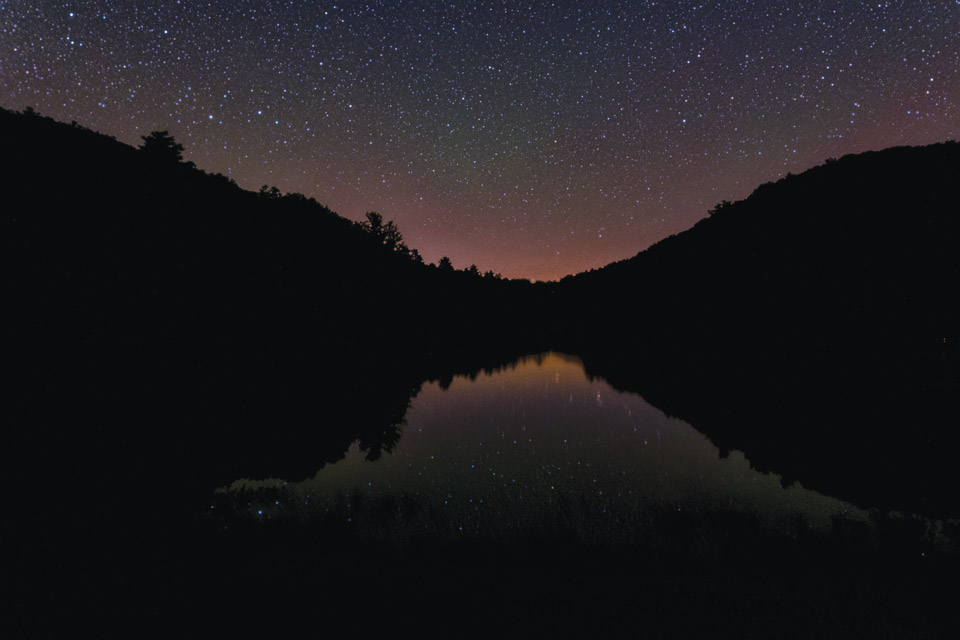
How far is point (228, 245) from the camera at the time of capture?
1757 inches

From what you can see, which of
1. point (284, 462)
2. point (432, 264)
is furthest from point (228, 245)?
point (432, 264)

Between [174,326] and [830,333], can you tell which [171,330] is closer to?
[174,326]

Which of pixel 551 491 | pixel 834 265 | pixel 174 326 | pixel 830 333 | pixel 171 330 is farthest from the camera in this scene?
pixel 834 265

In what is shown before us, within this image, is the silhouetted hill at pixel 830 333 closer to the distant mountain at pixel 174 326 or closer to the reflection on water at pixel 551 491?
the reflection on water at pixel 551 491

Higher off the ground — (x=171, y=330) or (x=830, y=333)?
(x=171, y=330)

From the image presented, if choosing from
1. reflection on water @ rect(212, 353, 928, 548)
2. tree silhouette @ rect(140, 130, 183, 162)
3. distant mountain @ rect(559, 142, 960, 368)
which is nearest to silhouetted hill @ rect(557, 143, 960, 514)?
distant mountain @ rect(559, 142, 960, 368)

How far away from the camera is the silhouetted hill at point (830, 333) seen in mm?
15422

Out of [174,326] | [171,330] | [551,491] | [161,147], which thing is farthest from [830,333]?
[161,147]

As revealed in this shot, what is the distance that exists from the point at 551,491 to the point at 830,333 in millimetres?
46994

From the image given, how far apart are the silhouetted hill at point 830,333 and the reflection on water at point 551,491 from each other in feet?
8.82

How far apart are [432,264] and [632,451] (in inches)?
4545

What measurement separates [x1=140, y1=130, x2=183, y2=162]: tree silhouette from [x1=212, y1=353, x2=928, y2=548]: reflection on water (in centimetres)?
4867

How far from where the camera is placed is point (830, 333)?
40969mm

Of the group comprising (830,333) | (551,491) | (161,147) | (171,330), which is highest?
(161,147)
